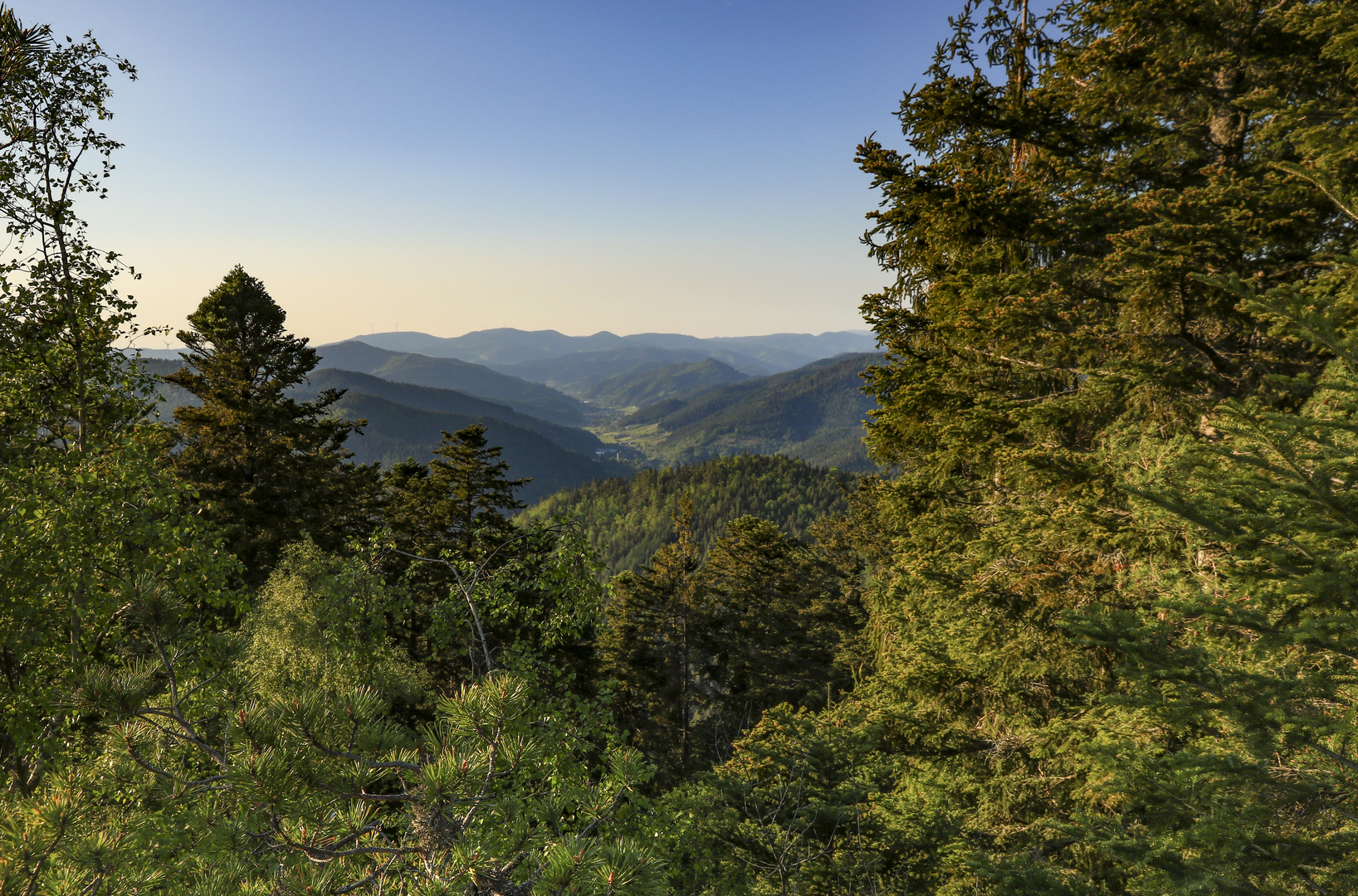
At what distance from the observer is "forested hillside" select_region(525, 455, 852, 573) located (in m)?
150

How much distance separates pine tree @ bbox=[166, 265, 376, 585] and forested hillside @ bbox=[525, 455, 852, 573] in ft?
410

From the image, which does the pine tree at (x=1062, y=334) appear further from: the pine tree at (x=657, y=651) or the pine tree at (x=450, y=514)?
the pine tree at (x=657, y=651)

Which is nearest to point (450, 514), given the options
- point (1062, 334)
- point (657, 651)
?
point (657, 651)

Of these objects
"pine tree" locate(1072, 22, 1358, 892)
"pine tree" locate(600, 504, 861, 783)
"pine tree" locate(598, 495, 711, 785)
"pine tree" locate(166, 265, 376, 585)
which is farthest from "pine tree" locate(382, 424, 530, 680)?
"pine tree" locate(1072, 22, 1358, 892)

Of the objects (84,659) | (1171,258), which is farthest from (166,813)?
(1171,258)

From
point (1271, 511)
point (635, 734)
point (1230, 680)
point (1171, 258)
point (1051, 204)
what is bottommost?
point (635, 734)

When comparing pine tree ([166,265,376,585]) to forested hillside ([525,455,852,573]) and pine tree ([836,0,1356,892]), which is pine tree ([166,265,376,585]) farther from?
forested hillside ([525,455,852,573])

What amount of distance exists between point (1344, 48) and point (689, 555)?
2742 cm

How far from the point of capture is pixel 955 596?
1017 cm

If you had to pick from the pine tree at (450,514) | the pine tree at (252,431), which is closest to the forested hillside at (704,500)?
the pine tree at (450,514)

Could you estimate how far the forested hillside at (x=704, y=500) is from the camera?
150m

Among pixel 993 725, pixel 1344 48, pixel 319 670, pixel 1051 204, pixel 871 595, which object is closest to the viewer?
pixel 1344 48

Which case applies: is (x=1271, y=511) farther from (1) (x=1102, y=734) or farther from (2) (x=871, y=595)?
(2) (x=871, y=595)

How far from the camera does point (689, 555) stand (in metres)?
30.7
